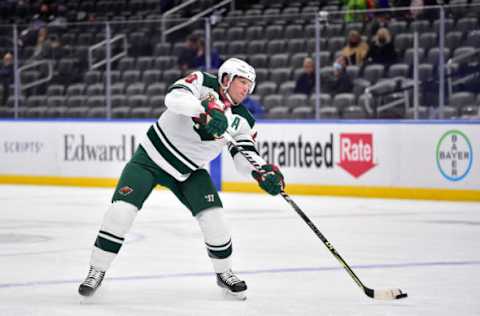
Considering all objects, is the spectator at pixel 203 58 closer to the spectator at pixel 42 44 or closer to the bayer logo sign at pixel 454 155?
the spectator at pixel 42 44

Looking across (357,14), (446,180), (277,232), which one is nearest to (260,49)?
(357,14)

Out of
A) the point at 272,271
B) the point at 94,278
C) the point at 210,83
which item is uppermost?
the point at 210,83

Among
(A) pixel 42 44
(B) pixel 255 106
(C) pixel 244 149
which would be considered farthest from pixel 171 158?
(A) pixel 42 44

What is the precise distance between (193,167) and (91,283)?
853mm

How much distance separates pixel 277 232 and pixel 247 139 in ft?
11.3

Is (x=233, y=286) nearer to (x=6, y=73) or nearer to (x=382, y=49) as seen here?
(x=382, y=49)

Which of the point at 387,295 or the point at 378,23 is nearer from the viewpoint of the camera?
the point at 387,295

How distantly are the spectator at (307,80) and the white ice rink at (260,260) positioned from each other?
182 centimetres

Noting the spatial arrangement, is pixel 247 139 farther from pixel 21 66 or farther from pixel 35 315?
pixel 21 66

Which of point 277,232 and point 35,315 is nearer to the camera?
point 35,315

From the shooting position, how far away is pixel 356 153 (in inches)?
545

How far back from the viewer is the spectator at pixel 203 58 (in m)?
15.0

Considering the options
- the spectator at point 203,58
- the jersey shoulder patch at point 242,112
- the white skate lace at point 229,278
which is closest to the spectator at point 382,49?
the spectator at point 203,58

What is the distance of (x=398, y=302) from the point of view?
19.9 feet
